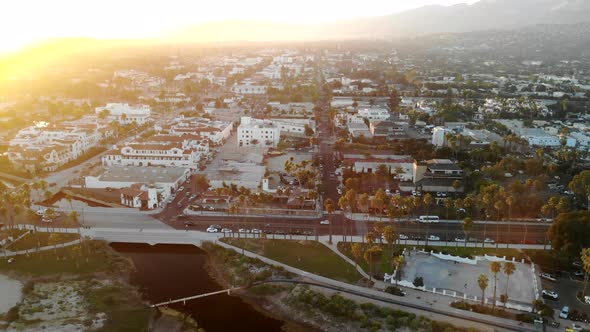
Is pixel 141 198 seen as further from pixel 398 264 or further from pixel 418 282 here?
pixel 418 282

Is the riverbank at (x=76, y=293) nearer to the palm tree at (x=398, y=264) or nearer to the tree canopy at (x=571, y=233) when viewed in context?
the palm tree at (x=398, y=264)

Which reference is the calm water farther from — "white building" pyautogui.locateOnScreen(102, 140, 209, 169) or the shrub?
"white building" pyautogui.locateOnScreen(102, 140, 209, 169)

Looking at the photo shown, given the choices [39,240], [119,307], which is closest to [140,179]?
[39,240]

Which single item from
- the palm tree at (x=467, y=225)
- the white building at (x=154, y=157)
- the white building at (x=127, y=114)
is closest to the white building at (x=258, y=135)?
the white building at (x=154, y=157)

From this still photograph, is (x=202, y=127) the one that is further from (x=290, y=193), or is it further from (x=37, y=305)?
(x=37, y=305)

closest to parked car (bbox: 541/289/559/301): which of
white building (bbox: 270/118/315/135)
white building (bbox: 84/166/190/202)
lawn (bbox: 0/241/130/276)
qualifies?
lawn (bbox: 0/241/130/276)
